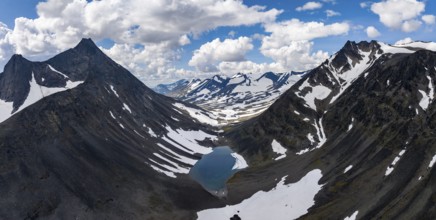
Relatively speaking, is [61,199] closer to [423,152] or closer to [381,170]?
[381,170]

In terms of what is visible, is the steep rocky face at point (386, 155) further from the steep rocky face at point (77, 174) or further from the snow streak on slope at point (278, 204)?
the steep rocky face at point (77, 174)

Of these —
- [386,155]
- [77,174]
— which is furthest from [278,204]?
[77,174]

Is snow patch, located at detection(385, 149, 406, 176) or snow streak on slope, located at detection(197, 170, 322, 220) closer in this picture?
snow patch, located at detection(385, 149, 406, 176)

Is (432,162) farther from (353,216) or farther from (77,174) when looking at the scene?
(77,174)

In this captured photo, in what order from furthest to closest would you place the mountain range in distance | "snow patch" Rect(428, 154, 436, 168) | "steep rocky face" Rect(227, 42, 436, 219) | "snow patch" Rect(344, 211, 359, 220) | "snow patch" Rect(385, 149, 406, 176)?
"snow patch" Rect(385, 149, 406, 176)
the mountain range in distance
"snow patch" Rect(428, 154, 436, 168)
"steep rocky face" Rect(227, 42, 436, 219)
"snow patch" Rect(344, 211, 359, 220)

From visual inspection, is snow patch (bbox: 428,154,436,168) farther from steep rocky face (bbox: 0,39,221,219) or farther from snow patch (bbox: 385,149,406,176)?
steep rocky face (bbox: 0,39,221,219)

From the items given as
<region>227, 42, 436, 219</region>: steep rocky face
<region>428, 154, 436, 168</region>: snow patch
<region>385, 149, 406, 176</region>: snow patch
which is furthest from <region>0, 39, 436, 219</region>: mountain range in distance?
<region>385, 149, 406, 176</region>: snow patch

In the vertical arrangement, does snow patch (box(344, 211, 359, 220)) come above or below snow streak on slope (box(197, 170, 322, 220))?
below

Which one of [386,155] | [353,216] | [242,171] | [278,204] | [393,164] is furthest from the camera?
[242,171]

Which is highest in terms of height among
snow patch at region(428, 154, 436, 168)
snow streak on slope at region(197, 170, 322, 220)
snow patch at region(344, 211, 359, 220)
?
snow patch at region(428, 154, 436, 168)
